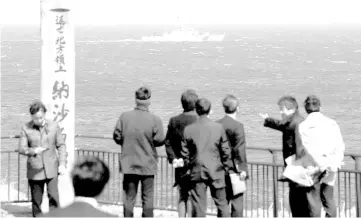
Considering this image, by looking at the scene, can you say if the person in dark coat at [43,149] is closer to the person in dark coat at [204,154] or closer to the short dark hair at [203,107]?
the person in dark coat at [204,154]

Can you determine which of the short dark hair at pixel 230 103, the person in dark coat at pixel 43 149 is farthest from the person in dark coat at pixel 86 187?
the person in dark coat at pixel 43 149

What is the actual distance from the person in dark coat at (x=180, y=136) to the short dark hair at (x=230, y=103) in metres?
0.34

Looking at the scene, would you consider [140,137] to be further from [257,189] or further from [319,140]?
[257,189]

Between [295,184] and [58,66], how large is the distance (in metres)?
3.53

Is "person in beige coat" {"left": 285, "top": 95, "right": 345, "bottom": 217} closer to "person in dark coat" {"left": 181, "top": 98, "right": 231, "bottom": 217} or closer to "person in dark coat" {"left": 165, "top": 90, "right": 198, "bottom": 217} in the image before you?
"person in dark coat" {"left": 181, "top": 98, "right": 231, "bottom": 217}

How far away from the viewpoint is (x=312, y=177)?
948 cm

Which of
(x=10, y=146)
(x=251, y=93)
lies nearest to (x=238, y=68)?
(x=251, y=93)

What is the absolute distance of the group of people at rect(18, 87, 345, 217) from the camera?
9.36m

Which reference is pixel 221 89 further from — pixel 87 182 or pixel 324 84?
pixel 87 182

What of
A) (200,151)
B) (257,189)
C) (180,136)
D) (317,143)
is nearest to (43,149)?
(180,136)

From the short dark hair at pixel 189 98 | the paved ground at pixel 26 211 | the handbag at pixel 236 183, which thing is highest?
the short dark hair at pixel 189 98

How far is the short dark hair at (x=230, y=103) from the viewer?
30.9 feet

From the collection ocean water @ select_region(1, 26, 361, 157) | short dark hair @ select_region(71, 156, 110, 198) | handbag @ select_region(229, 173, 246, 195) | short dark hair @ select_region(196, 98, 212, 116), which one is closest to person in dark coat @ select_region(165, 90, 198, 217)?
short dark hair @ select_region(196, 98, 212, 116)

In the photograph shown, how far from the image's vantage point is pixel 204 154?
9.33 metres
